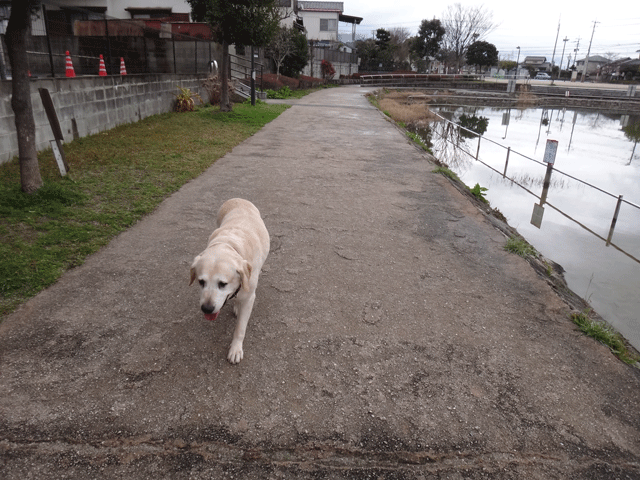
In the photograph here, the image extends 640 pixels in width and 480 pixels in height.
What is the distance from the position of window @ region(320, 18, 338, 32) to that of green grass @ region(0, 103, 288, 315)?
56482 millimetres

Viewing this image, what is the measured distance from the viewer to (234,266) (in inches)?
110

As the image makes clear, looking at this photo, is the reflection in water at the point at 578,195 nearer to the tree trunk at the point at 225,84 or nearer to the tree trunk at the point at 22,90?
the tree trunk at the point at 22,90

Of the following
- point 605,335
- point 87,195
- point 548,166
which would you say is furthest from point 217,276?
point 548,166

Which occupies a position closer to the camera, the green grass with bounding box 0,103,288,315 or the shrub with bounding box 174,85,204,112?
the green grass with bounding box 0,103,288,315

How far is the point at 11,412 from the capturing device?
100 inches

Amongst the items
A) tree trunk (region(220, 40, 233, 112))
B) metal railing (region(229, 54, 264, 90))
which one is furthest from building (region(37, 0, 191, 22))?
tree trunk (region(220, 40, 233, 112))

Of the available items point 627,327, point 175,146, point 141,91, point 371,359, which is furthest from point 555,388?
point 141,91

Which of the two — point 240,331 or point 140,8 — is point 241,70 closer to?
point 140,8

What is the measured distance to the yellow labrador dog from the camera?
8.96 feet

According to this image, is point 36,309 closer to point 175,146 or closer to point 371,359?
point 371,359

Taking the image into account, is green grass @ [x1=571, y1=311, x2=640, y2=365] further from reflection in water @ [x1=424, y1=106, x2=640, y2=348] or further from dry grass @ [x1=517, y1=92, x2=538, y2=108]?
dry grass @ [x1=517, y1=92, x2=538, y2=108]

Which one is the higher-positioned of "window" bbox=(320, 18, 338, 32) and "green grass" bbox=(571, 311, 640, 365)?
"window" bbox=(320, 18, 338, 32)

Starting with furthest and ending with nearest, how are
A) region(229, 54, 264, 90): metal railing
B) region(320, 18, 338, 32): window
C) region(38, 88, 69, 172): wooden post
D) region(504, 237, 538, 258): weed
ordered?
region(320, 18, 338, 32): window
region(229, 54, 264, 90): metal railing
region(38, 88, 69, 172): wooden post
region(504, 237, 538, 258): weed

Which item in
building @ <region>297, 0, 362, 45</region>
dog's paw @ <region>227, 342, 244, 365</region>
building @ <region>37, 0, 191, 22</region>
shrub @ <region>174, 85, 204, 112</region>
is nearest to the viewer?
dog's paw @ <region>227, 342, 244, 365</region>
